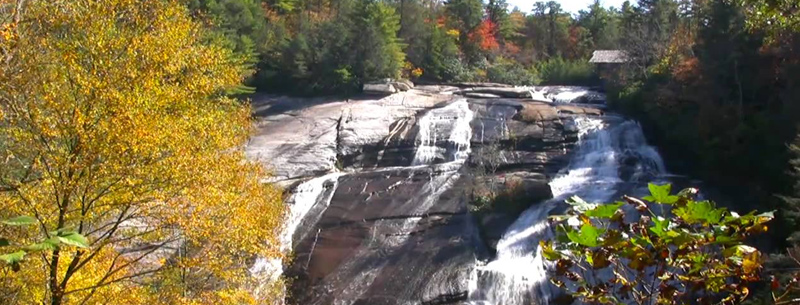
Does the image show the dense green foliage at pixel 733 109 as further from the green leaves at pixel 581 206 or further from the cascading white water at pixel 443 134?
the green leaves at pixel 581 206

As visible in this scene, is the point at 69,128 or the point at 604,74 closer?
the point at 69,128

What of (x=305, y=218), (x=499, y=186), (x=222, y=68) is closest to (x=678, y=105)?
(x=499, y=186)

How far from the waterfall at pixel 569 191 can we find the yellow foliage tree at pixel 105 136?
899 centimetres

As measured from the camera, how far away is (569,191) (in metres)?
22.8

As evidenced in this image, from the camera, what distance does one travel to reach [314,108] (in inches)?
1275

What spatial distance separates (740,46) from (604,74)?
17400 millimetres

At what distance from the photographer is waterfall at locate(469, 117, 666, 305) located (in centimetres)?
1778

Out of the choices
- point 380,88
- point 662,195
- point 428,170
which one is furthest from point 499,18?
point 662,195

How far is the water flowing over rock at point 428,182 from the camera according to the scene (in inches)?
721

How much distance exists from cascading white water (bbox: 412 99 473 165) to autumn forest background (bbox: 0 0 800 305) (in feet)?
20.9

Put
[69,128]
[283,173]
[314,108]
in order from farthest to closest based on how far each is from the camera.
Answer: [314,108] < [283,173] < [69,128]

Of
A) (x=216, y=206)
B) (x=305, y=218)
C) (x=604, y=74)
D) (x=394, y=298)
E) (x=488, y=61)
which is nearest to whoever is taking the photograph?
(x=216, y=206)

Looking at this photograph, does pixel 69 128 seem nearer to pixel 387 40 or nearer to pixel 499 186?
pixel 499 186

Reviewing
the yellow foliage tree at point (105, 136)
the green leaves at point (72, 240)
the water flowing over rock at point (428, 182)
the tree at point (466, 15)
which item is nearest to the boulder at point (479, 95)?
the water flowing over rock at point (428, 182)
